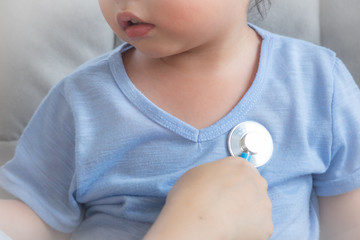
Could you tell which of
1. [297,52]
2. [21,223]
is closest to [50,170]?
[21,223]

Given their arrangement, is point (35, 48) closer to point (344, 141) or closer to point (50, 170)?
point (50, 170)

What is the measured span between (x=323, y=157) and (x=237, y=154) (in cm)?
13

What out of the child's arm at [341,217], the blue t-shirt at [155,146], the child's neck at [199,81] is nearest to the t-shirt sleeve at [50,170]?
the blue t-shirt at [155,146]

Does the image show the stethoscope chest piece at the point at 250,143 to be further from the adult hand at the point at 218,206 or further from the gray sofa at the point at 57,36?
the gray sofa at the point at 57,36

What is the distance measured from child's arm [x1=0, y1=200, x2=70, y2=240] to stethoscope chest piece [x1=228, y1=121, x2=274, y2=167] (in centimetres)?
28

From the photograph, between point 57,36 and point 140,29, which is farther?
point 57,36

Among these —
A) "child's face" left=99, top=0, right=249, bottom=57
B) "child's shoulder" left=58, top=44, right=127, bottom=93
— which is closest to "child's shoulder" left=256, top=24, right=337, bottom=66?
"child's face" left=99, top=0, right=249, bottom=57

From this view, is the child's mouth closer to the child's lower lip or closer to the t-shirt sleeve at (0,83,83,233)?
the child's lower lip

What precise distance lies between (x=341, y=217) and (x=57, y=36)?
540 millimetres

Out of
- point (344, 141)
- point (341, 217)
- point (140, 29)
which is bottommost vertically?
point (341, 217)

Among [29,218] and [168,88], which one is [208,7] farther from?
[29,218]

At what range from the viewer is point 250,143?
0.63 m

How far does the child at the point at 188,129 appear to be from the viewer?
2.12ft

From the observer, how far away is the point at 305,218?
69cm
